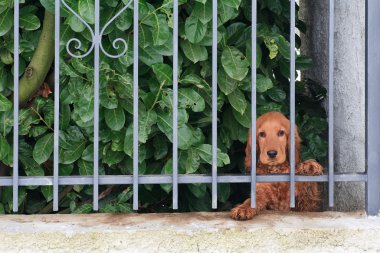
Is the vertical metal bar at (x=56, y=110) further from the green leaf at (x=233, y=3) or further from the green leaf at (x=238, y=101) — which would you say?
the green leaf at (x=238, y=101)

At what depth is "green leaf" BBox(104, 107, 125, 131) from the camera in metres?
4.07

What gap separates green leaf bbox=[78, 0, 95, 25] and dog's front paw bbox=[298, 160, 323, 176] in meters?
1.24

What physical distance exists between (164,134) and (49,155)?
63 cm

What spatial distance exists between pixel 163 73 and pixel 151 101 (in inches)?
6.5

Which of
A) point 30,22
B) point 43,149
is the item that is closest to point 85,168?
point 43,149

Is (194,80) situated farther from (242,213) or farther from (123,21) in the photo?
(242,213)

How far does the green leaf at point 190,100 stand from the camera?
3.97 metres

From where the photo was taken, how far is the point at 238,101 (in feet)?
13.8

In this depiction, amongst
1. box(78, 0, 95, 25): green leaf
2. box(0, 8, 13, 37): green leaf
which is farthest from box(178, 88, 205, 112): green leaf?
box(0, 8, 13, 37): green leaf

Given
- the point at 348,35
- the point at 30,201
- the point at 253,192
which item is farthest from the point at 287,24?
the point at 30,201

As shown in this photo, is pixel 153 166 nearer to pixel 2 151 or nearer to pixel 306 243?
pixel 2 151

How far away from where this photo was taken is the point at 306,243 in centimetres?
360

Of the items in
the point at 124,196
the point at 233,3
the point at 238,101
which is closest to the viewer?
the point at 233,3

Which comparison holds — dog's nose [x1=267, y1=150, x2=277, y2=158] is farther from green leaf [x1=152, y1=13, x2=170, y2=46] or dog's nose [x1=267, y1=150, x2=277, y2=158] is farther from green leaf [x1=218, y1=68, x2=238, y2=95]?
green leaf [x1=152, y1=13, x2=170, y2=46]
